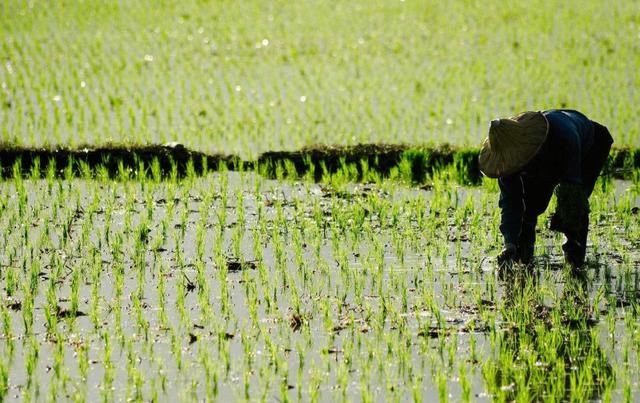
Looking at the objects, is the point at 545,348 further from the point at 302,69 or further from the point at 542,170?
the point at 302,69

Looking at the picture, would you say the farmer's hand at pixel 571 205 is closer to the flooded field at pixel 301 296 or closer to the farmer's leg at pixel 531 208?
the farmer's leg at pixel 531 208

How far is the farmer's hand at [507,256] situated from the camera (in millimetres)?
4984

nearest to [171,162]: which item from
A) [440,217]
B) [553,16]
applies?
[440,217]

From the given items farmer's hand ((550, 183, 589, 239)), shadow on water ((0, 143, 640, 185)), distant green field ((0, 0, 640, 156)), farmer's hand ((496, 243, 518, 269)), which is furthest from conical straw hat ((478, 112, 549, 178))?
distant green field ((0, 0, 640, 156))

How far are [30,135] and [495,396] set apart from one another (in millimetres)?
4691

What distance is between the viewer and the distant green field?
8148mm

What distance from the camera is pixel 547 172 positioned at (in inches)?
189

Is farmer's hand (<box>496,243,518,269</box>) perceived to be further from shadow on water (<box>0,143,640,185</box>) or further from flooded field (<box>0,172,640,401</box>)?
shadow on water (<box>0,143,640,185</box>)

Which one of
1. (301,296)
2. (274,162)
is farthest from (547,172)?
(274,162)

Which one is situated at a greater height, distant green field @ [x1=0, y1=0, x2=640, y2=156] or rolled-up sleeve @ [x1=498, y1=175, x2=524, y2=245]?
distant green field @ [x1=0, y1=0, x2=640, y2=156]

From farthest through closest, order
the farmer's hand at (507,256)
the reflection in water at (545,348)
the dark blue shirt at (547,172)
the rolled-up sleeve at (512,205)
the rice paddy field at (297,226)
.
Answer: the farmer's hand at (507,256)
the rolled-up sleeve at (512,205)
the dark blue shirt at (547,172)
the rice paddy field at (297,226)
the reflection in water at (545,348)

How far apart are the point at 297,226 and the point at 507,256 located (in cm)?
132

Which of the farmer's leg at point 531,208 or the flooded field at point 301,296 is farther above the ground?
the farmer's leg at point 531,208

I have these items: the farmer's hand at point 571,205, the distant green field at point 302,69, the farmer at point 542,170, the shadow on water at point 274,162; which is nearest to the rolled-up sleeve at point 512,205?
the farmer at point 542,170
